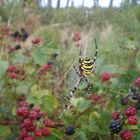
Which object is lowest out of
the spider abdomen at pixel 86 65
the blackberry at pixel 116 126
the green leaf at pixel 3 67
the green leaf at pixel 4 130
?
the green leaf at pixel 4 130

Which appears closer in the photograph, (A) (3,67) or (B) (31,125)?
(B) (31,125)

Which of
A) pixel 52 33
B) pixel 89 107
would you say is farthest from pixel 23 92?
pixel 52 33

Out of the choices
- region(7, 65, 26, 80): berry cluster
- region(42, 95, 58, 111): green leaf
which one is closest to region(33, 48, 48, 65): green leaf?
region(7, 65, 26, 80): berry cluster

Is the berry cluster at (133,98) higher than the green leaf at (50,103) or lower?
higher

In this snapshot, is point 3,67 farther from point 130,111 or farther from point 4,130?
point 130,111

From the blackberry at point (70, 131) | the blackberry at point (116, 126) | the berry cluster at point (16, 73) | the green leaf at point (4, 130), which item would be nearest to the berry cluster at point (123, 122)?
the blackberry at point (116, 126)

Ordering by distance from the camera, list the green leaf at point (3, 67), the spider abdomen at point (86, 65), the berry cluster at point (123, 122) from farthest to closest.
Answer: the green leaf at point (3, 67), the spider abdomen at point (86, 65), the berry cluster at point (123, 122)

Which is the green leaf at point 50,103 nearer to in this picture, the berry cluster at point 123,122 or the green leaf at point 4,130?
the green leaf at point 4,130

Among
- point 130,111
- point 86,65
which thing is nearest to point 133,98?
point 130,111

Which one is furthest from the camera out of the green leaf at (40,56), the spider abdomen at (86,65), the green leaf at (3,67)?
the green leaf at (40,56)
